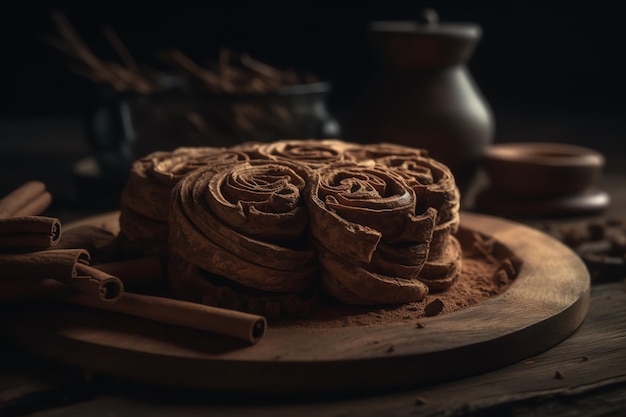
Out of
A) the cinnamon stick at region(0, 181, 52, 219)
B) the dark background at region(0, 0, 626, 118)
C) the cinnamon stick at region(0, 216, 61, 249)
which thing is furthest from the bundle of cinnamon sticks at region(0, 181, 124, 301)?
the dark background at region(0, 0, 626, 118)

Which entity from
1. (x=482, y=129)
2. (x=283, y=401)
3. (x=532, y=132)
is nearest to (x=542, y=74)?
(x=532, y=132)

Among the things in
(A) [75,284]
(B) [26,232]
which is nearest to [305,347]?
(A) [75,284]

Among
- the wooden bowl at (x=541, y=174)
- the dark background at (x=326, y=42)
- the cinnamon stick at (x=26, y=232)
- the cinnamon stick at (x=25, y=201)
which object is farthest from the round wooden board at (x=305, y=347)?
the dark background at (x=326, y=42)

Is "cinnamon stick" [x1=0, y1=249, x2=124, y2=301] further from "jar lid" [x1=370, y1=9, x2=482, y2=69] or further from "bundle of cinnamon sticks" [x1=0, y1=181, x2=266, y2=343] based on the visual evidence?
"jar lid" [x1=370, y1=9, x2=482, y2=69]

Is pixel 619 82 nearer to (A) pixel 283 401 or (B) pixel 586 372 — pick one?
(B) pixel 586 372

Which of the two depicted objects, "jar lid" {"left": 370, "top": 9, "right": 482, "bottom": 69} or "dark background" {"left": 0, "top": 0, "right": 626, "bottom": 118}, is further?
"dark background" {"left": 0, "top": 0, "right": 626, "bottom": 118}

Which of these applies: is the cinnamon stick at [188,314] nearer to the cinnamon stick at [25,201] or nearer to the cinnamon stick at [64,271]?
the cinnamon stick at [64,271]
